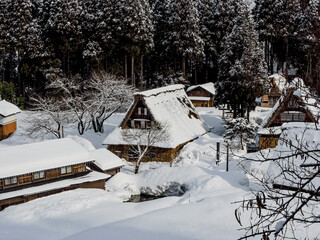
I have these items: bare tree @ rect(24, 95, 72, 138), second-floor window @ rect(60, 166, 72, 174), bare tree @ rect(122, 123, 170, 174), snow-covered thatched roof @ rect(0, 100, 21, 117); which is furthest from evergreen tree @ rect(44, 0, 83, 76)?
second-floor window @ rect(60, 166, 72, 174)

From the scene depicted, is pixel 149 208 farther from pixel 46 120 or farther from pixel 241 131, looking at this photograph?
pixel 46 120

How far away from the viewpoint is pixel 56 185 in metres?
21.0

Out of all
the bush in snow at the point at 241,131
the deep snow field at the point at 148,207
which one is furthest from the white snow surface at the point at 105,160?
the bush in snow at the point at 241,131

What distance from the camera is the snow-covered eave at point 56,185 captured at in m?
19.8

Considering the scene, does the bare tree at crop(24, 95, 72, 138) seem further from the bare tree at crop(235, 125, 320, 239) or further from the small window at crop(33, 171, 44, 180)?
the bare tree at crop(235, 125, 320, 239)

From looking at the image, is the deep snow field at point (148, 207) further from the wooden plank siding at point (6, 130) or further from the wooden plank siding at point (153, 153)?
the wooden plank siding at point (6, 130)

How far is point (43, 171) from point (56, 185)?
3.76 ft

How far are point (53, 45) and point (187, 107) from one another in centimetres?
1749

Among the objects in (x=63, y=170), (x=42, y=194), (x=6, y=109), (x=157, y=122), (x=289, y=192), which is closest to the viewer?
(x=289, y=192)

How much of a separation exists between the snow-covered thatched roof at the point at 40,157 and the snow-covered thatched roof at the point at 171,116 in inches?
206

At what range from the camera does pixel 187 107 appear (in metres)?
32.8

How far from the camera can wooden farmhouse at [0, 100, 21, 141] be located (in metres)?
32.6

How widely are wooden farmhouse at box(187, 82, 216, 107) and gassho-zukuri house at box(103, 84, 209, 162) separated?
13.3 metres

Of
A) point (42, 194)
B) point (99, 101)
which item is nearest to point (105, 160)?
point (42, 194)
